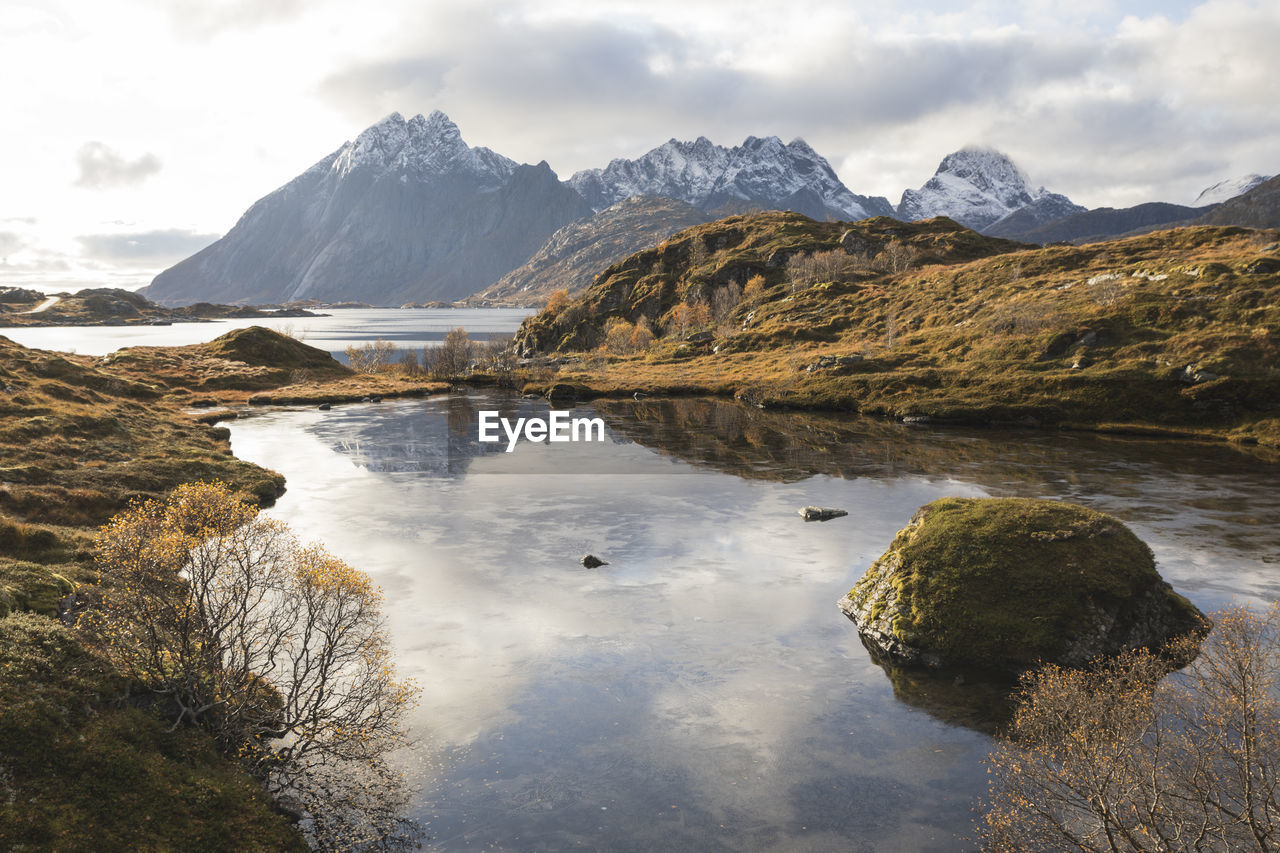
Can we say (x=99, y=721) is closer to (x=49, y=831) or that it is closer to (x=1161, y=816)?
(x=49, y=831)

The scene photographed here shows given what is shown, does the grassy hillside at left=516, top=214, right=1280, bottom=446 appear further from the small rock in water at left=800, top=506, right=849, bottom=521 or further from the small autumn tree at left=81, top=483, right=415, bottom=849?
the small autumn tree at left=81, top=483, right=415, bottom=849

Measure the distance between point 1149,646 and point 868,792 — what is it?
1698cm

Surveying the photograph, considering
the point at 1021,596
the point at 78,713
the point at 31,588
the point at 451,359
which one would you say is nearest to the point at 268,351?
the point at 451,359

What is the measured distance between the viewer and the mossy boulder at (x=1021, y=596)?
29.7 meters

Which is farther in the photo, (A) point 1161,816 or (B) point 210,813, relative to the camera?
(B) point 210,813

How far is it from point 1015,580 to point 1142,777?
16.3 meters

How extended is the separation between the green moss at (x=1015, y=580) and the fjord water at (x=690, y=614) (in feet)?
8.64

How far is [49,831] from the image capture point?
16.0 m

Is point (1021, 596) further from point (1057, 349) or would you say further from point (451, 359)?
point (451, 359)

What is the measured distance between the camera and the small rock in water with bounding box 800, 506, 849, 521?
54.8 m

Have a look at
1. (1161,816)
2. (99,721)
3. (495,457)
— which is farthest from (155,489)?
(1161,816)

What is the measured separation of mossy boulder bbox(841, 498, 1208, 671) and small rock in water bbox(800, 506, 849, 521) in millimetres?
18552

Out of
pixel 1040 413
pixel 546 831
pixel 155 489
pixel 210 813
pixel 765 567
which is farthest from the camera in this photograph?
pixel 1040 413

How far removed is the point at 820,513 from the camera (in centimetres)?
5512
